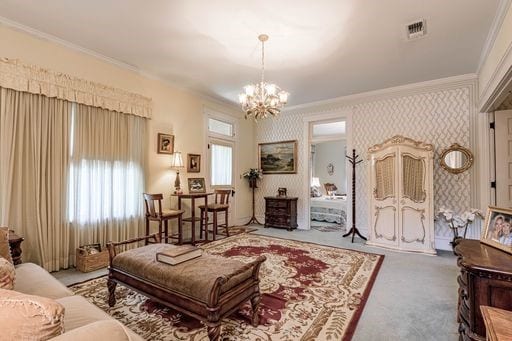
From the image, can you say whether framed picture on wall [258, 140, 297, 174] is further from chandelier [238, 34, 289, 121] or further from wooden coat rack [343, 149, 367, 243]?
chandelier [238, 34, 289, 121]

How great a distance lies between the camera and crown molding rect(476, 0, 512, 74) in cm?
253

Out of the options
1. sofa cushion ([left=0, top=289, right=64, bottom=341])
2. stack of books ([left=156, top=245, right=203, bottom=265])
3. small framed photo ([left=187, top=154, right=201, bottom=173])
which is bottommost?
stack of books ([left=156, top=245, right=203, bottom=265])

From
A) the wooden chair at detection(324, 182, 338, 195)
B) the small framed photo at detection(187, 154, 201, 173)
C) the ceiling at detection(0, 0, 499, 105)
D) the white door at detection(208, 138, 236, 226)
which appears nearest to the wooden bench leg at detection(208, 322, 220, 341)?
the ceiling at detection(0, 0, 499, 105)

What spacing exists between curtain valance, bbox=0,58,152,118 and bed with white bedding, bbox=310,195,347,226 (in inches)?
191

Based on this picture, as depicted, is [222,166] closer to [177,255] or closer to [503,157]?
[177,255]

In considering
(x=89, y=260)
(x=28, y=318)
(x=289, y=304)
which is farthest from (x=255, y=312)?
(x=89, y=260)

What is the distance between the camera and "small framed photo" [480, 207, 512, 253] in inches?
66.2

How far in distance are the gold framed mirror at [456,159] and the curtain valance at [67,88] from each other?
5.27 m

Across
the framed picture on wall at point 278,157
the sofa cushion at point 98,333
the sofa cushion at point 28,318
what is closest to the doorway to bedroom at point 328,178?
the framed picture on wall at point 278,157

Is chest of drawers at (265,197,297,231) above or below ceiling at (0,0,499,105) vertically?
below

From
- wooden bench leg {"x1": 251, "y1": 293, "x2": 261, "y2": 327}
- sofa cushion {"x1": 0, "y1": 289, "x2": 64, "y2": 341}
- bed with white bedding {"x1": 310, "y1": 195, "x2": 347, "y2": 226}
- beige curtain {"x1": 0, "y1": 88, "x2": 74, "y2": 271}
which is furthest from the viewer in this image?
bed with white bedding {"x1": 310, "y1": 195, "x2": 347, "y2": 226}

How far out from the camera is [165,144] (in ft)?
15.0

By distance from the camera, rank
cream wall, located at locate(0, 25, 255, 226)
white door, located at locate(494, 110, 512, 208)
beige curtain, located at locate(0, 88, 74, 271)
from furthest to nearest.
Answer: white door, located at locate(494, 110, 512, 208) → cream wall, located at locate(0, 25, 255, 226) → beige curtain, located at locate(0, 88, 74, 271)

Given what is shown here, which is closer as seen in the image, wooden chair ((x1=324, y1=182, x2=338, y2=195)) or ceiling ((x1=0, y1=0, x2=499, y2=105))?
ceiling ((x1=0, y1=0, x2=499, y2=105))
